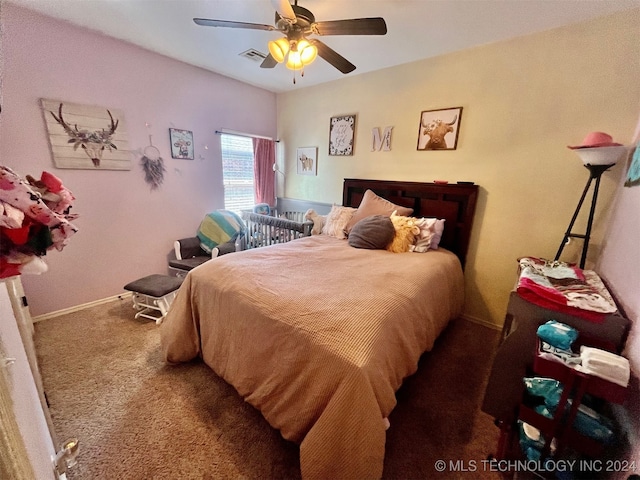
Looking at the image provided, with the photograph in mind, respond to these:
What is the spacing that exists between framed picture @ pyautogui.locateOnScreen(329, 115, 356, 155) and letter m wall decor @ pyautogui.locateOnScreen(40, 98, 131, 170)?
7.64ft

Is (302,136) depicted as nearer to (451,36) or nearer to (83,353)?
(451,36)

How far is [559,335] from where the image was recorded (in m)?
1.11

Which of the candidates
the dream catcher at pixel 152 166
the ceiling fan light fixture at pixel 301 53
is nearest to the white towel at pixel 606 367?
the ceiling fan light fixture at pixel 301 53

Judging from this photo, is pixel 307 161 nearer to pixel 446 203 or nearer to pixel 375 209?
pixel 375 209

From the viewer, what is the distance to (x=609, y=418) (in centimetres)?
113

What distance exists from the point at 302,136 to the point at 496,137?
2.45 meters

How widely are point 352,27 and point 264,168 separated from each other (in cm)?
266

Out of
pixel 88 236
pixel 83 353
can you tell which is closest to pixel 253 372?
pixel 83 353

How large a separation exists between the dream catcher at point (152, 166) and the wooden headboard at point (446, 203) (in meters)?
2.54

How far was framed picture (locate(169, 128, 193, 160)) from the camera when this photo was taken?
9.68 feet

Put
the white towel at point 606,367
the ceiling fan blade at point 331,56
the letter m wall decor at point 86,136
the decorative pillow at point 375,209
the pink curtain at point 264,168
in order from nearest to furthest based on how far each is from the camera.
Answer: the white towel at point 606,367 → the ceiling fan blade at point 331,56 → the letter m wall decor at point 86,136 → the decorative pillow at point 375,209 → the pink curtain at point 264,168

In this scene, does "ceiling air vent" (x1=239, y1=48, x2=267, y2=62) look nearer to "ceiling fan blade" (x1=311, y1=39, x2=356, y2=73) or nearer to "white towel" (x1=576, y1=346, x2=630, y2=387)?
"ceiling fan blade" (x1=311, y1=39, x2=356, y2=73)

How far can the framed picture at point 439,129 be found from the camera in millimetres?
2480

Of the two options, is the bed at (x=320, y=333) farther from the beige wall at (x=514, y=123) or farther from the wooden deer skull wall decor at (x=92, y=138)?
the wooden deer skull wall decor at (x=92, y=138)
